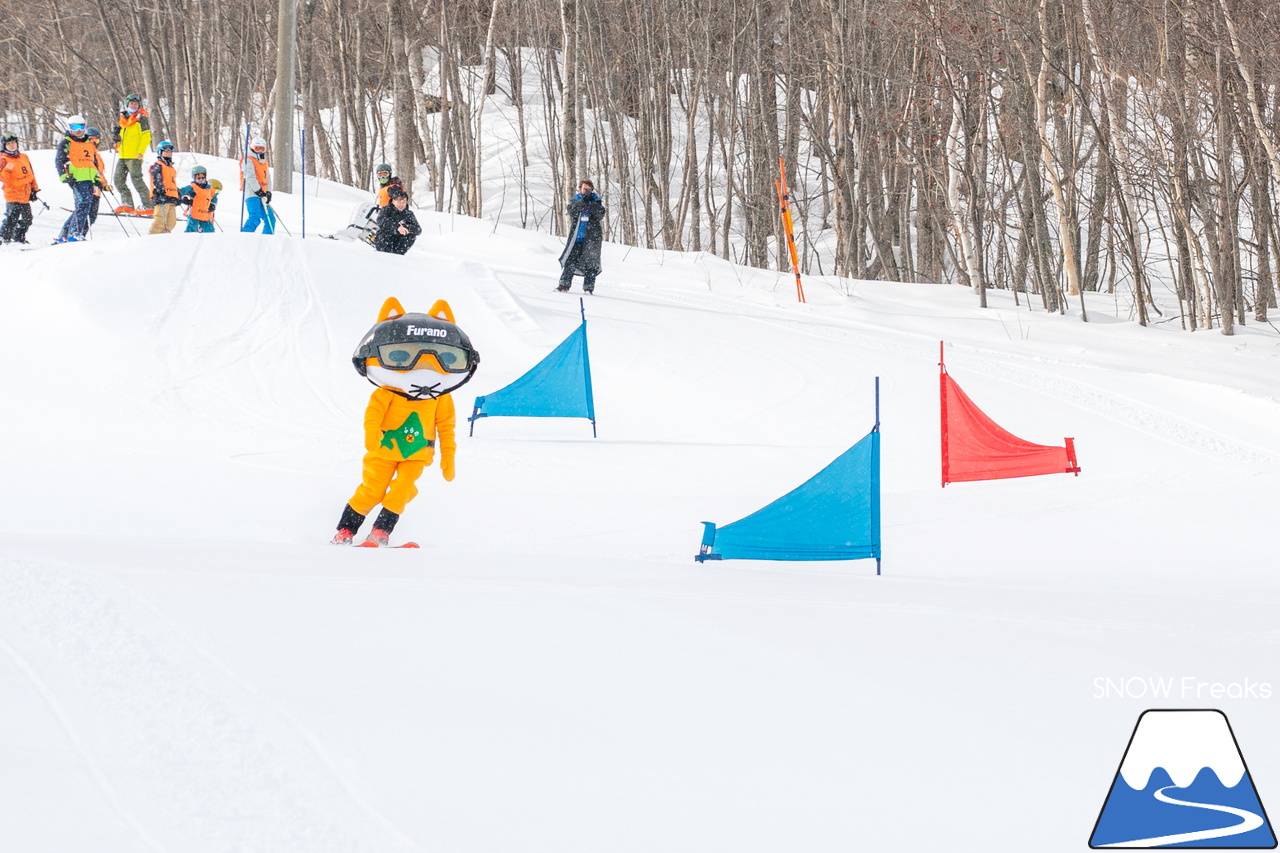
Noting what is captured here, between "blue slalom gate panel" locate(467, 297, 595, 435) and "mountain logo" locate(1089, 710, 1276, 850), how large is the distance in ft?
23.6

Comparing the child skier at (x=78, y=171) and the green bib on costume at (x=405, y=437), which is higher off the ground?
the child skier at (x=78, y=171)

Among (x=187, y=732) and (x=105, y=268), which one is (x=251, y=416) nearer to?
(x=105, y=268)

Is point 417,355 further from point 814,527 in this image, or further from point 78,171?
point 78,171

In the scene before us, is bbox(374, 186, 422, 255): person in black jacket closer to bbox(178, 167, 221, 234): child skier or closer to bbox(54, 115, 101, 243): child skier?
bbox(178, 167, 221, 234): child skier

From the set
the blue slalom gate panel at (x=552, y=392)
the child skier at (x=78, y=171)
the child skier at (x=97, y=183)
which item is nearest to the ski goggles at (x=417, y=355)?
the blue slalom gate panel at (x=552, y=392)

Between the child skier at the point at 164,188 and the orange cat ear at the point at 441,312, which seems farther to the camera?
the child skier at the point at 164,188

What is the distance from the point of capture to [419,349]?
5641mm

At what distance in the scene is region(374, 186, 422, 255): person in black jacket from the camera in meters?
14.5

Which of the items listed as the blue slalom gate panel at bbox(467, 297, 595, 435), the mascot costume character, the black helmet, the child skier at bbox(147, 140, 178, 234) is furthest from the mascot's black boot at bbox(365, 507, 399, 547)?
the child skier at bbox(147, 140, 178, 234)

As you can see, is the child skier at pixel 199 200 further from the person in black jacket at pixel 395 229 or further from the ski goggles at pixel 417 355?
the ski goggles at pixel 417 355

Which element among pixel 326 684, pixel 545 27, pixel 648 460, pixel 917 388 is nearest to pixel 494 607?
pixel 326 684

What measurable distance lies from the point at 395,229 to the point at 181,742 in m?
12.6

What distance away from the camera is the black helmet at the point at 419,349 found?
562 centimetres

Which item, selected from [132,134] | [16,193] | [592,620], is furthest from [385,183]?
[592,620]
